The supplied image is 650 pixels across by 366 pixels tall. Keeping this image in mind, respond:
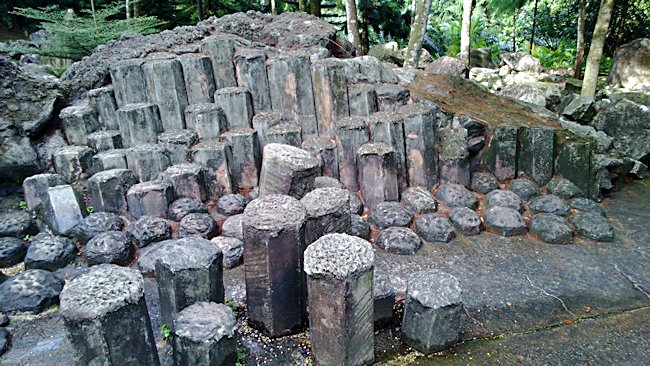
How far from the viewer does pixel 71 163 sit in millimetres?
3955

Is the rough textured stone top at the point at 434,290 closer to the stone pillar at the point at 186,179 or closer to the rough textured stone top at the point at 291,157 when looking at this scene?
the rough textured stone top at the point at 291,157

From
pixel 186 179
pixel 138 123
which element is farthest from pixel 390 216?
pixel 138 123

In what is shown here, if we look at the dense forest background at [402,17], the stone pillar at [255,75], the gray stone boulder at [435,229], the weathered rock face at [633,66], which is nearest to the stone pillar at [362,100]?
the stone pillar at [255,75]

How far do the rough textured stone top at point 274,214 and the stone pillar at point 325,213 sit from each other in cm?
10

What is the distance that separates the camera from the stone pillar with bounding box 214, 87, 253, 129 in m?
4.23

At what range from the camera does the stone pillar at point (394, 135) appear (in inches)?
160

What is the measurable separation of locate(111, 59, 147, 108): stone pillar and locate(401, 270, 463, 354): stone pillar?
3203mm

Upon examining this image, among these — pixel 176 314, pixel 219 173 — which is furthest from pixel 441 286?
pixel 219 173

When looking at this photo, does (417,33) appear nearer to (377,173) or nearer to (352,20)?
(352,20)

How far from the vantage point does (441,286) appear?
2.45 metres

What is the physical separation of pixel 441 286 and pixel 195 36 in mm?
3705

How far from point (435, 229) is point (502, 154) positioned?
1.25 metres

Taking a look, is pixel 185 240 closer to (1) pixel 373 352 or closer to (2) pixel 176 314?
(2) pixel 176 314

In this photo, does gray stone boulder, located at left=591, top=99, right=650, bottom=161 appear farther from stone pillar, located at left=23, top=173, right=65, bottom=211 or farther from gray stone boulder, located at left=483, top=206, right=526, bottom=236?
stone pillar, located at left=23, top=173, right=65, bottom=211
